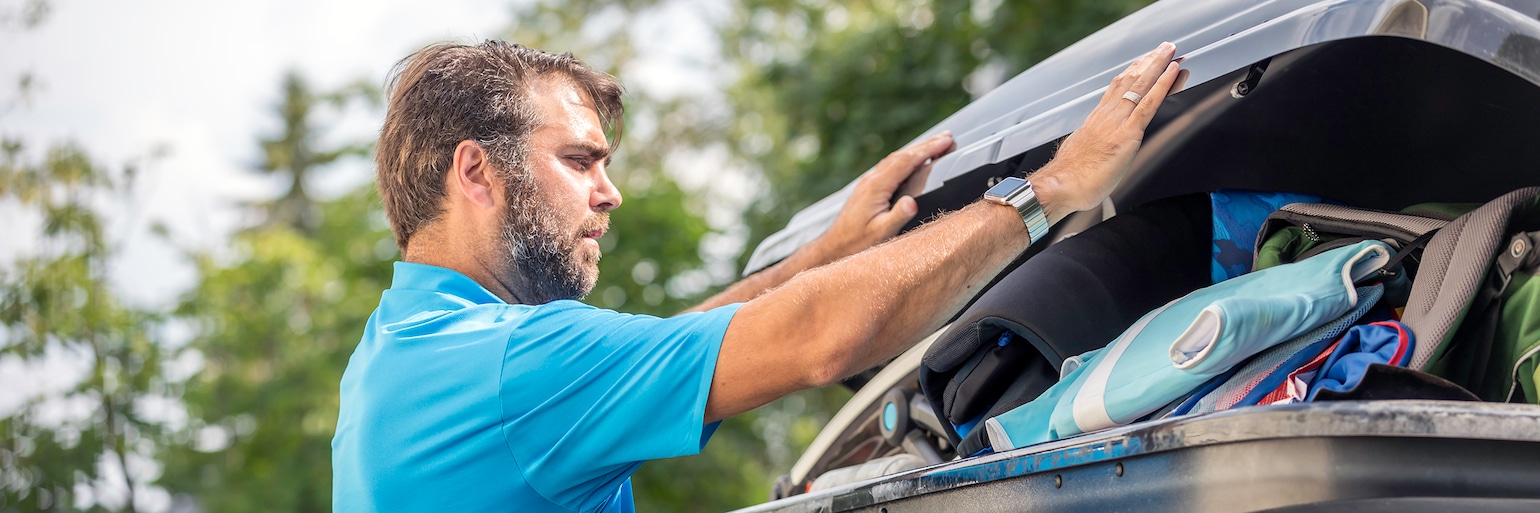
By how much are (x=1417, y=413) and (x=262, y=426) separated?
47.0ft

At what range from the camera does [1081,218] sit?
2.79m

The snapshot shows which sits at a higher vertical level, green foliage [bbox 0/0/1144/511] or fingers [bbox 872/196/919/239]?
fingers [bbox 872/196/919/239]

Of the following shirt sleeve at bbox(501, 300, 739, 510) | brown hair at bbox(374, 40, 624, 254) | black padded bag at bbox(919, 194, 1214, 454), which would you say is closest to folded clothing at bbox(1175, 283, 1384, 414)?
black padded bag at bbox(919, 194, 1214, 454)

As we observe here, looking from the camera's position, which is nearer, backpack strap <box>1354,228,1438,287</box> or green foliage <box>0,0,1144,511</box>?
backpack strap <box>1354,228,1438,287</box>

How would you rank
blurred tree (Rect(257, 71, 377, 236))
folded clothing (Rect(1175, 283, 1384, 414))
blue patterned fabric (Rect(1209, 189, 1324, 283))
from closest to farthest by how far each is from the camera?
folded clothing (Rect(1175, 283, 1384, 414)), blue patterned fabric (Rect(1209, 189, 1324, 283)), blurred tree (Rect(257, 71, 377, 236))

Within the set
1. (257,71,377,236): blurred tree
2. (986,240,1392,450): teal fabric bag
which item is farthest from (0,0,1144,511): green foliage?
(257,71,377,236): blurred tree

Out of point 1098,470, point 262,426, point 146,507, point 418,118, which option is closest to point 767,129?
point 262,426

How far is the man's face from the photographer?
2766 millimetres

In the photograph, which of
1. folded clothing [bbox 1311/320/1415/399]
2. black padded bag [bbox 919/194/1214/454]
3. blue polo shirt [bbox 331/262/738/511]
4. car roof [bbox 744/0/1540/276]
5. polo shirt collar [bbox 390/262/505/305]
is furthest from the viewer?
polo shirt collar [bbox 390/262/505/305]

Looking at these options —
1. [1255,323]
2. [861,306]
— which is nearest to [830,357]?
[861,306]

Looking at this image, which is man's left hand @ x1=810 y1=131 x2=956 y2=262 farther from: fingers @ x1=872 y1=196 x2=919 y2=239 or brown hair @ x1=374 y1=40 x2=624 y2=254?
brown hair @ x1=374 y1=40 x2=624 y2=254

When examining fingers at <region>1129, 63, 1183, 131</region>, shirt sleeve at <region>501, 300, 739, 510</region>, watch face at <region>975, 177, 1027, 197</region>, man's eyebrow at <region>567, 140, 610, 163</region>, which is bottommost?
shirt sleeve at <region>501, 300, 739, 510</region>

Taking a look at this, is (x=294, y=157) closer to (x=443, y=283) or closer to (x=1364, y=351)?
(x=443, y=283)

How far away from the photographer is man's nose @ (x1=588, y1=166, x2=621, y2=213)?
9.36 ft
